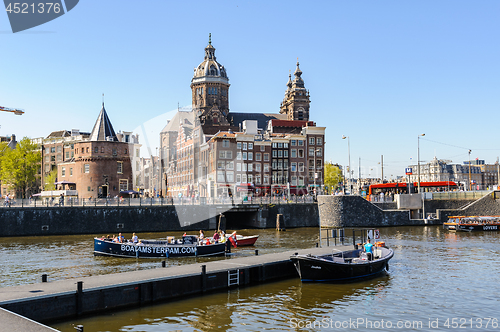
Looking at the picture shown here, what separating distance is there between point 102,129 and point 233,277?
6293 centimetres

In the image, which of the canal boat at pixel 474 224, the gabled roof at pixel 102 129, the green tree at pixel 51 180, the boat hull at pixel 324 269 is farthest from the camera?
the green tree at pixel 51 180

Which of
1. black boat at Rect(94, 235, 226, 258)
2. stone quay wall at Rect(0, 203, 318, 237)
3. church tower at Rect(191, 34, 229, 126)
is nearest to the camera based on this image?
black boat at Rect(94, 235, 226, 258)

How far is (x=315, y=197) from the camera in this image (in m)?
73.9

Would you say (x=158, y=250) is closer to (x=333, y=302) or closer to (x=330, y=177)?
(x=333, y=302)

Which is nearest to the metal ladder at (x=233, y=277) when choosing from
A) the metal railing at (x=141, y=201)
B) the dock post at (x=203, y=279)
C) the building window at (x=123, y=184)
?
the dock post at (x=203, y=279)

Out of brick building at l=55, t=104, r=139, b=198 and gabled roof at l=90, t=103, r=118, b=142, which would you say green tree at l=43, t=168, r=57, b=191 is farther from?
gabled roof at l=90, t=103, r=118, b=142

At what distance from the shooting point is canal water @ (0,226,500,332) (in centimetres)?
2000

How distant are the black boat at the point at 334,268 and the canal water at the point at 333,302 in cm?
67

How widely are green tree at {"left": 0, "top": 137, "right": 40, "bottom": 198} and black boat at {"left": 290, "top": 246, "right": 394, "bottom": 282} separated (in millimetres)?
77113

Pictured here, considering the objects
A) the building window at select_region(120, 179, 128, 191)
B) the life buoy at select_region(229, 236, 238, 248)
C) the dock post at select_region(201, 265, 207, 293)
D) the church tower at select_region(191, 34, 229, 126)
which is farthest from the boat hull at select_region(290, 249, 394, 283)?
the church tower at select_region(191, 34, 229, 126)

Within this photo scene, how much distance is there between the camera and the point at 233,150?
3629 inches

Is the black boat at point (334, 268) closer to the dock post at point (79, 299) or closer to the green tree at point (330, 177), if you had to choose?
the dock post at point (79, 299)

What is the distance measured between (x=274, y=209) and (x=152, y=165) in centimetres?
7510

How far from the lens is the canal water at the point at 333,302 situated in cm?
2000
